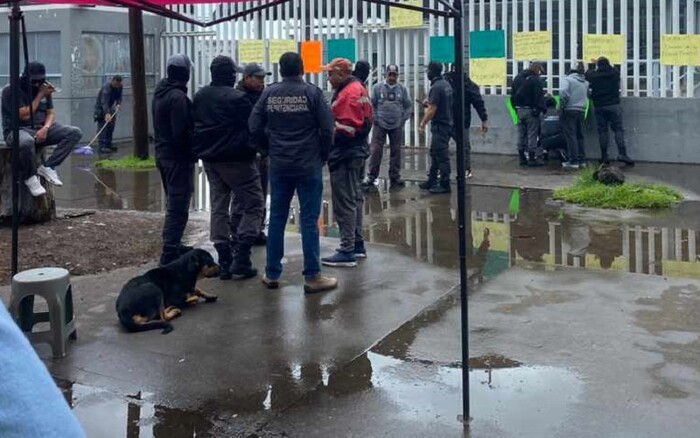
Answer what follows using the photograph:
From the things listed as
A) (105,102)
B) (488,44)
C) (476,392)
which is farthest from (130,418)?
(105,102)

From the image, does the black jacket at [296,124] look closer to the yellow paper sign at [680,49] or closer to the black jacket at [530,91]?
the black jacket at [530,91]

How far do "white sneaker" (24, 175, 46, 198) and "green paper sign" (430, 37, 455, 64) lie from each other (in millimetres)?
8213

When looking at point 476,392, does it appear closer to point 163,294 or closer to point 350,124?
point 163,294

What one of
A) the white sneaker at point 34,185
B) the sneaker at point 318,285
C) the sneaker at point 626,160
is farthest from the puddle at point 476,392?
the sneaker at point 626,160

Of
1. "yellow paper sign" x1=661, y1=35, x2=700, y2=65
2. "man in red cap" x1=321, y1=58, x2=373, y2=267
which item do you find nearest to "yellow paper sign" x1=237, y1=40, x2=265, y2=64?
"yellow paper sign" x1=661, y1=35, x2=700, y2=65

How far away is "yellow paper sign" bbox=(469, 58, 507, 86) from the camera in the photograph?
595 inches

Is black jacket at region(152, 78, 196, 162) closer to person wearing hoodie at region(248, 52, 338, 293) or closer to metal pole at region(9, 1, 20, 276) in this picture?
person wearing hoodie at region(248, 52, 338, 293)

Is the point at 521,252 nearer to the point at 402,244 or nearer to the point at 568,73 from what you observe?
the point at 402,244

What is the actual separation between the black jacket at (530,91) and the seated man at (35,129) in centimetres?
764

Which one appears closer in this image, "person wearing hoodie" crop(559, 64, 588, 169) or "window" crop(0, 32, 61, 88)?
"person wearing hoodie" crop(559, 64, 588, 169)

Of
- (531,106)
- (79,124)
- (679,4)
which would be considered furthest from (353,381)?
(79,124)

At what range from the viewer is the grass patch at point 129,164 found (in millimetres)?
14984

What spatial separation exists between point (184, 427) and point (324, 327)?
5.90 ft

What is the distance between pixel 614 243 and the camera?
348 inches
